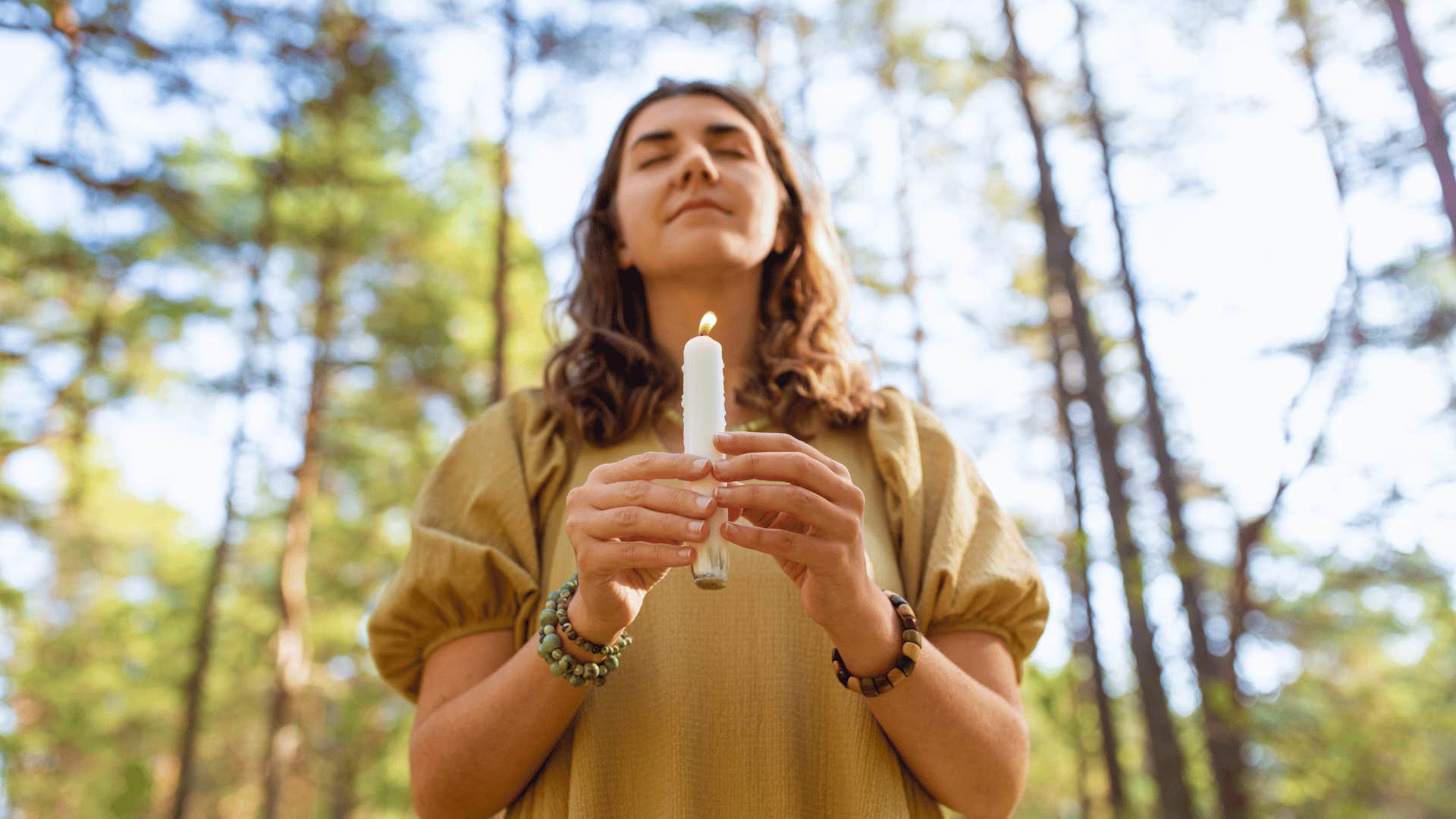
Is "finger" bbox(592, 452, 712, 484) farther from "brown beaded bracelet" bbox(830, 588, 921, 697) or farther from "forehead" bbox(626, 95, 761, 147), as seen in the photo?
"forehead" bbox(626, 95, 761, 147)

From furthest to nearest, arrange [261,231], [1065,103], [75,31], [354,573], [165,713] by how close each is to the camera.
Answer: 1. [165,713]
2. [354,573]
3. [261,231]
4. [1065,103]
5. [75,31]

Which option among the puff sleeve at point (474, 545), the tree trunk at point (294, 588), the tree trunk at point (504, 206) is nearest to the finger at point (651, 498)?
the puff sleeve at point (474, 545)

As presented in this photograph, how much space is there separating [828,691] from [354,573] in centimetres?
1569

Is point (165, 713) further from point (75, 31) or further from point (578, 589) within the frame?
point (578, 589)

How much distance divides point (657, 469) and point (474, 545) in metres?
0.62

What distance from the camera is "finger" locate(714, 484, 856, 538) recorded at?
3.81ft

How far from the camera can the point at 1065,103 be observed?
32.2ft

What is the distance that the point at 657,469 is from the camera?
1196 millimetres

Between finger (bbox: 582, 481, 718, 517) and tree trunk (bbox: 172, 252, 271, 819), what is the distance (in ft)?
36.1

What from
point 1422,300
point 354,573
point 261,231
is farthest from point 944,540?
point 354,573

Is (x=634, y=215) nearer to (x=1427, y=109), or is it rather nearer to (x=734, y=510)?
(x=734, y=510)

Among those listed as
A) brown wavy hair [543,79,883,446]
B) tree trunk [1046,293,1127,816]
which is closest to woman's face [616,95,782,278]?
brown wavy hair [543,79,883,446]

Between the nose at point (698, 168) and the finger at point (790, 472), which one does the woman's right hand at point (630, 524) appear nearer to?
the finger at point (790, 472)

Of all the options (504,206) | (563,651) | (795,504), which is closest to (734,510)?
(795,504)
